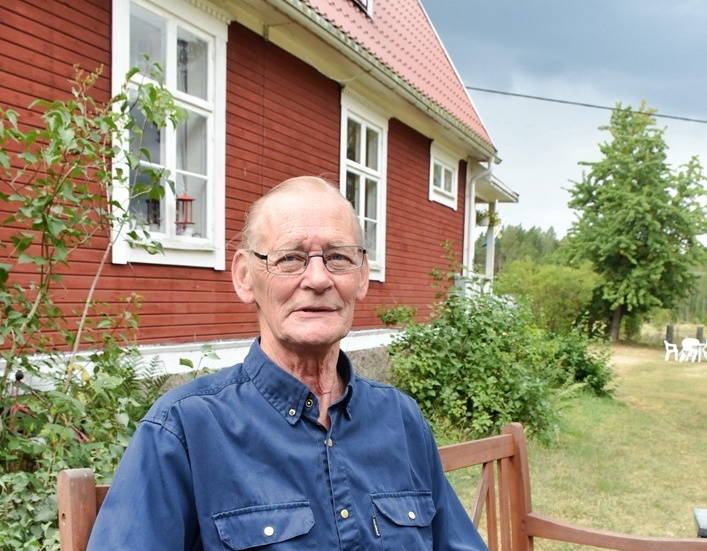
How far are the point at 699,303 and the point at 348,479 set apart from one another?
246 ft

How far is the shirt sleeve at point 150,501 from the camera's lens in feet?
3.93

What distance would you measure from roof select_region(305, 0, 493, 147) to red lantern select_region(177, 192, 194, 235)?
3.01 meters

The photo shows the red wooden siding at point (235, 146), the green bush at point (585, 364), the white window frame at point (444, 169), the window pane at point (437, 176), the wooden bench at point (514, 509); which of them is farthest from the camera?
the green bush at point (585, 364)

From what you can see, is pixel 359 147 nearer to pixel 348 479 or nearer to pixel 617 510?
pixel 617 510

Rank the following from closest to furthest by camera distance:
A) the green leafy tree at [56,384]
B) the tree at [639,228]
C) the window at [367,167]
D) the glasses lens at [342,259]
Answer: the glasses lens at [342,259]
the green leafy tree at [56,384]
the window at [367,167]
the tree at [639,228]

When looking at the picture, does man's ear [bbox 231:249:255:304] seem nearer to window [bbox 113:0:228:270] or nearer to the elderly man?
the elderly man

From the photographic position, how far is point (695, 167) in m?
30.4

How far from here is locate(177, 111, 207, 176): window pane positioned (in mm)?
5309

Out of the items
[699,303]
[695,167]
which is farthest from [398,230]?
[699,303]

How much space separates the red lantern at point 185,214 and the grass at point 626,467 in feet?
→ 10.3

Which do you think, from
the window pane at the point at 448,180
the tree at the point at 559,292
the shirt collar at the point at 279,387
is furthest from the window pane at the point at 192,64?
the tree at the point at 559,292

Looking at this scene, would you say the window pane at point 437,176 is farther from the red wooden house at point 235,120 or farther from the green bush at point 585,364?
the green bush at point 585,364

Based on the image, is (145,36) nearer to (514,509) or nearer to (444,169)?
(514,509)

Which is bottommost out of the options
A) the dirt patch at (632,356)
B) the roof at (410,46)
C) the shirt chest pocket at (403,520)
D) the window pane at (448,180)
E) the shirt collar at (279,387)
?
the dirt patch at (632,356)
